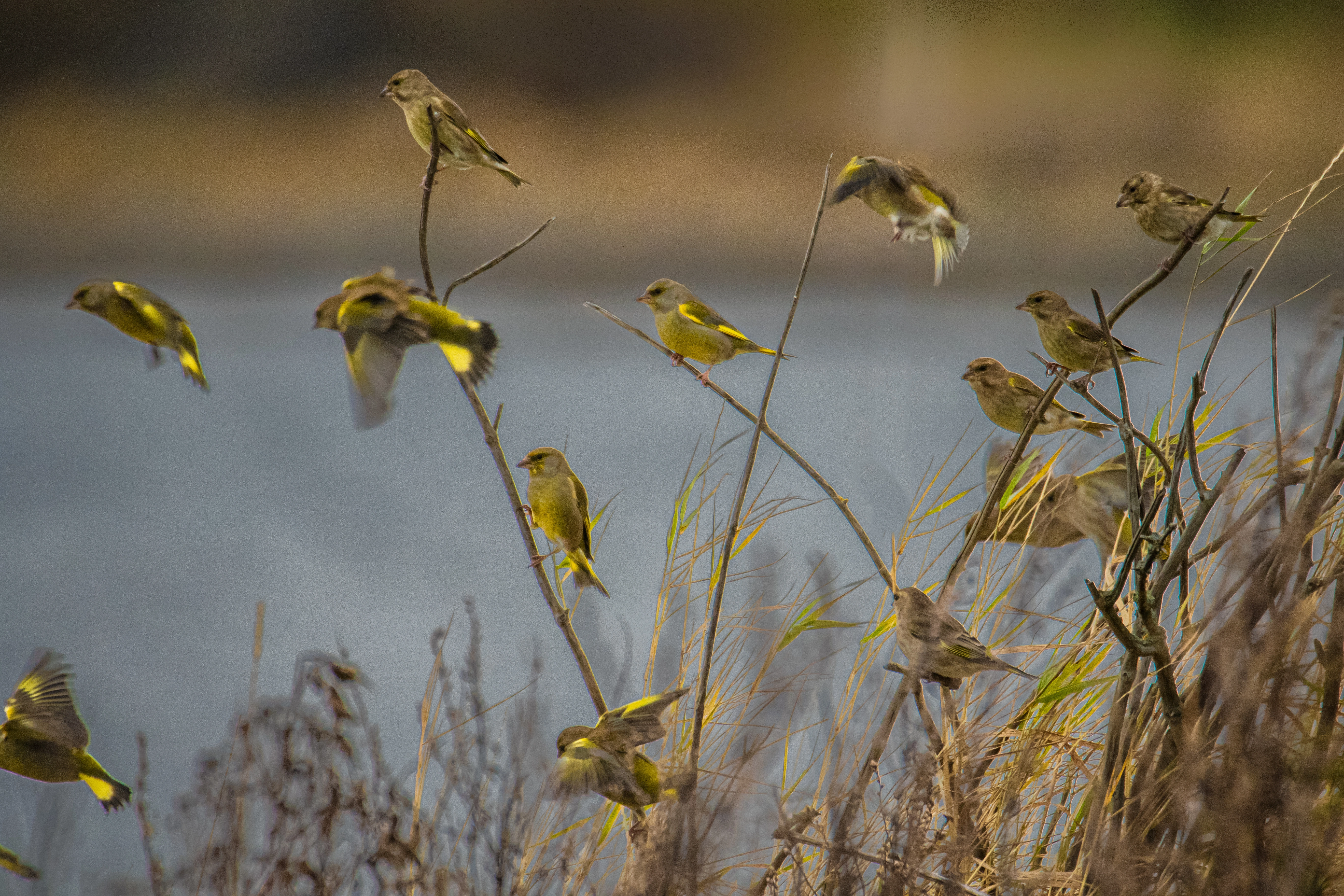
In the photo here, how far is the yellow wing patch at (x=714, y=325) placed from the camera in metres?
1.71

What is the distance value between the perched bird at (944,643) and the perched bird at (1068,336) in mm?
341

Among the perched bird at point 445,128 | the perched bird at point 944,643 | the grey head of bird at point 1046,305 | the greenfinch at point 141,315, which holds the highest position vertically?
the perched bird at point 445,128

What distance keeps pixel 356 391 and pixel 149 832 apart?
1.75 feet

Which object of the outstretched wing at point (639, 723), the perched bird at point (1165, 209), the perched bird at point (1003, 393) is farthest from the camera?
the perched bird at point (1003, 393)

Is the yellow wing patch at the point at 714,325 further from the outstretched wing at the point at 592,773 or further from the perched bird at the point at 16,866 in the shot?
the perched bird at the point at 16,866

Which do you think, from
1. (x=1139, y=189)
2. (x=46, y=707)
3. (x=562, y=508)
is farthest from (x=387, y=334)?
(x=1139, y=189)

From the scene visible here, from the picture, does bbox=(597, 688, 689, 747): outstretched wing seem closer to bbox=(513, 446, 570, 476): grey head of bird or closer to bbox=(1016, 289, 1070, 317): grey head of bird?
bbox=(513, 446, 570, 476): grey head of bird

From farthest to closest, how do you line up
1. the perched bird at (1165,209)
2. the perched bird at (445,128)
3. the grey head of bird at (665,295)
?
the grey head of bird at (665,295), the perched bird at (445,128), the perched bird at (1165,209)

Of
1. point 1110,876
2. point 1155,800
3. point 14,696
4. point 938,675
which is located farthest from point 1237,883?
point 14,696

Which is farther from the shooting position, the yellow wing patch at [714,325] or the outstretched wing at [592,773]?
the yellow wing patch at [714,325]

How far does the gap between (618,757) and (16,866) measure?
1.91 feet

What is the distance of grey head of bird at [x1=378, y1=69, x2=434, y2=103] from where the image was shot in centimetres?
150

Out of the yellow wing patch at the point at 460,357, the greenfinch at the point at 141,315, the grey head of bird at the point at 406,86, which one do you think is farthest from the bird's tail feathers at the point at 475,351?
the grey head of bird at the point at 406,86

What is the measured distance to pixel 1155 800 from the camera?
0.91 m
